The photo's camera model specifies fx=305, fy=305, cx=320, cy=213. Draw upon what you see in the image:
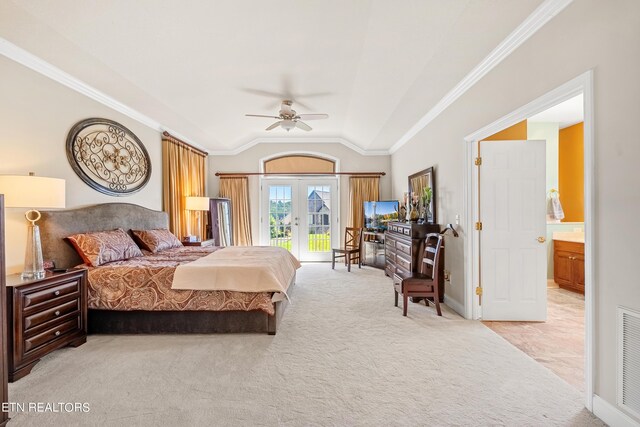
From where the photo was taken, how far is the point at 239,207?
7.20 m

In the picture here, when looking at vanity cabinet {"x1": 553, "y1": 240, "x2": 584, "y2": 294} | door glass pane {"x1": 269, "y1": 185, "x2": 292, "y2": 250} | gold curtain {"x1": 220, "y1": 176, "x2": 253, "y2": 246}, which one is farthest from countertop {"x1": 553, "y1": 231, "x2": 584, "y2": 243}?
gold curtain {"x1": 220, "y1": 176, "x2": 253, "y2": 246}

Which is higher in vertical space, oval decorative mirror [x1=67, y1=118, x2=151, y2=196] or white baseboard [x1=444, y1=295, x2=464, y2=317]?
oval decorative mirror [x1=67, y1=118, x2=151, y2=196]

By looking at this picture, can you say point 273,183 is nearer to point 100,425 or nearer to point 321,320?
point 321,320

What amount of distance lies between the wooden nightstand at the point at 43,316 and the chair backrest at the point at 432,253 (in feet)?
12.0

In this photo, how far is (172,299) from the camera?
9.96 feet

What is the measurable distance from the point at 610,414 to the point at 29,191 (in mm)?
4374

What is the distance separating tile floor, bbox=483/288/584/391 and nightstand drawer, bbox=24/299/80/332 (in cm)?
410

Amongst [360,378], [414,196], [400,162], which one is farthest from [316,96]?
[360,378]

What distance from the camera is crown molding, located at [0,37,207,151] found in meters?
2.77

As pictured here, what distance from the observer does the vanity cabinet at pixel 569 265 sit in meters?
4.48

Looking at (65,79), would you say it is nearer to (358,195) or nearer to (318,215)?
(318,215)

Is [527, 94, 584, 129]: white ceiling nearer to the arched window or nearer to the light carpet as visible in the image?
the light carpet

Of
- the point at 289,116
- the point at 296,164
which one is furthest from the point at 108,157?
the point at 296,164

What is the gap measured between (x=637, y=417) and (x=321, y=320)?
8.29ft
